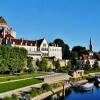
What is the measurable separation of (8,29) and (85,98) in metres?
85.6

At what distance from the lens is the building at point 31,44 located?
128 meters

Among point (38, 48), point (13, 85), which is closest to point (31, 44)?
point (38, 48)

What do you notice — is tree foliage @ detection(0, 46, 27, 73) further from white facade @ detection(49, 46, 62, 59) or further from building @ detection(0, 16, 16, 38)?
white facade @ detection(49, 46, 62, 59)

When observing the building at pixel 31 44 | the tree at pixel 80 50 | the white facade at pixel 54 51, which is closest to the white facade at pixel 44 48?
the building at pixel 31 44

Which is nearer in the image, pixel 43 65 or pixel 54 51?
pixel 43 65

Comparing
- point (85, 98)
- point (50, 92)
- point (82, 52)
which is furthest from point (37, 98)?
point (82, 52)

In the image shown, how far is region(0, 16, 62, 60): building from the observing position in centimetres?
12750

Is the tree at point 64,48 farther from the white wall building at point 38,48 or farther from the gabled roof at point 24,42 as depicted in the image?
the gabled roof at point 24,42

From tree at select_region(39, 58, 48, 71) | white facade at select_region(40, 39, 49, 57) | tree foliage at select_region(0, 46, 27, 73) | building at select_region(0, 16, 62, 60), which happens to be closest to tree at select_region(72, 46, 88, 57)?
building at select_region(0, 16, 62, 60)

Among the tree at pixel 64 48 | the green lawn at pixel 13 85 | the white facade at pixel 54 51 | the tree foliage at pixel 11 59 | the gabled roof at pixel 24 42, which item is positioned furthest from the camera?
the tree at pixel 64 48

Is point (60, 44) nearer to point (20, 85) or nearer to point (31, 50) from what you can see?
point (31, 50)

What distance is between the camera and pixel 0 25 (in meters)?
139

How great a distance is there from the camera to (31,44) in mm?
136625

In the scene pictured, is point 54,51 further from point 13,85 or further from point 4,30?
point 13,85
